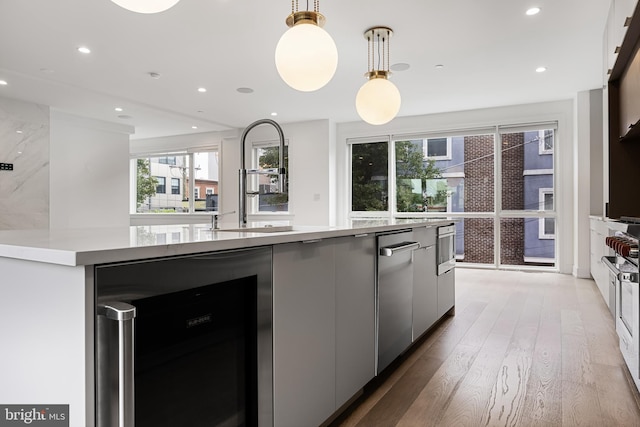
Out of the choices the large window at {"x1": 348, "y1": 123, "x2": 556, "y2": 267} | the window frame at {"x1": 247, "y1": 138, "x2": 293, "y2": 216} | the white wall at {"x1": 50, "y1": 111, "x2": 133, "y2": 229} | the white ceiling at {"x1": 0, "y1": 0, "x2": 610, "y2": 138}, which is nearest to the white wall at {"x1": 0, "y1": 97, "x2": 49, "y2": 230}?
the white ceiling at {"x1": 0, "y1": 0, "x2": 610, "y2": 138}

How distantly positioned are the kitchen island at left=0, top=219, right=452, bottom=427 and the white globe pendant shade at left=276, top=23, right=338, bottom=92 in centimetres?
108

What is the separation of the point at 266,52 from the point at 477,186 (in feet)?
13.4

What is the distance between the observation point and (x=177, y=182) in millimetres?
8828

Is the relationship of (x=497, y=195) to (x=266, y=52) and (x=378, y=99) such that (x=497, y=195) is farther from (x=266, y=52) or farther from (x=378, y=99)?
(x=266, y=52)

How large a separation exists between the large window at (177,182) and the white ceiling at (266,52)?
7.30 ft

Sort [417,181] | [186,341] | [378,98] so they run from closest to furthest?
[186,341]
[378,98]
[417,181]

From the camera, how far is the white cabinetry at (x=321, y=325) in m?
1.23

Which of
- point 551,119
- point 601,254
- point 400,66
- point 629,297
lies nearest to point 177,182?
point 400,66

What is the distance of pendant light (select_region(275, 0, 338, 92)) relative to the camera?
6.86 ft

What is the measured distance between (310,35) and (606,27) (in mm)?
2983

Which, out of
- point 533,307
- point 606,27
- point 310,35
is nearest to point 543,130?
point 606,27

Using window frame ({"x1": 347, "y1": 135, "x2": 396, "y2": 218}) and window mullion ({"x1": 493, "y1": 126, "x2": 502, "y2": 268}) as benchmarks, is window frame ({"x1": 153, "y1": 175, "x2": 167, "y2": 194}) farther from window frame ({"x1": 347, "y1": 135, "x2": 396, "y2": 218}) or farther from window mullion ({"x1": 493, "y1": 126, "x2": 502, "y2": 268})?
window mullion ({"x1": 493, "y1": 126, "x2": 502, "y2": 268})

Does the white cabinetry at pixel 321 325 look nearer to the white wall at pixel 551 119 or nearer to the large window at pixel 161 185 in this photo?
the white wall at pixel 551 119

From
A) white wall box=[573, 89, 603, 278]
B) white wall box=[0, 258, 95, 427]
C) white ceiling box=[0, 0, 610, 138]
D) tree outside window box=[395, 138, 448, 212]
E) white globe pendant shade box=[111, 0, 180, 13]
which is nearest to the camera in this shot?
white wall box=[0, 258, 95, 427]
